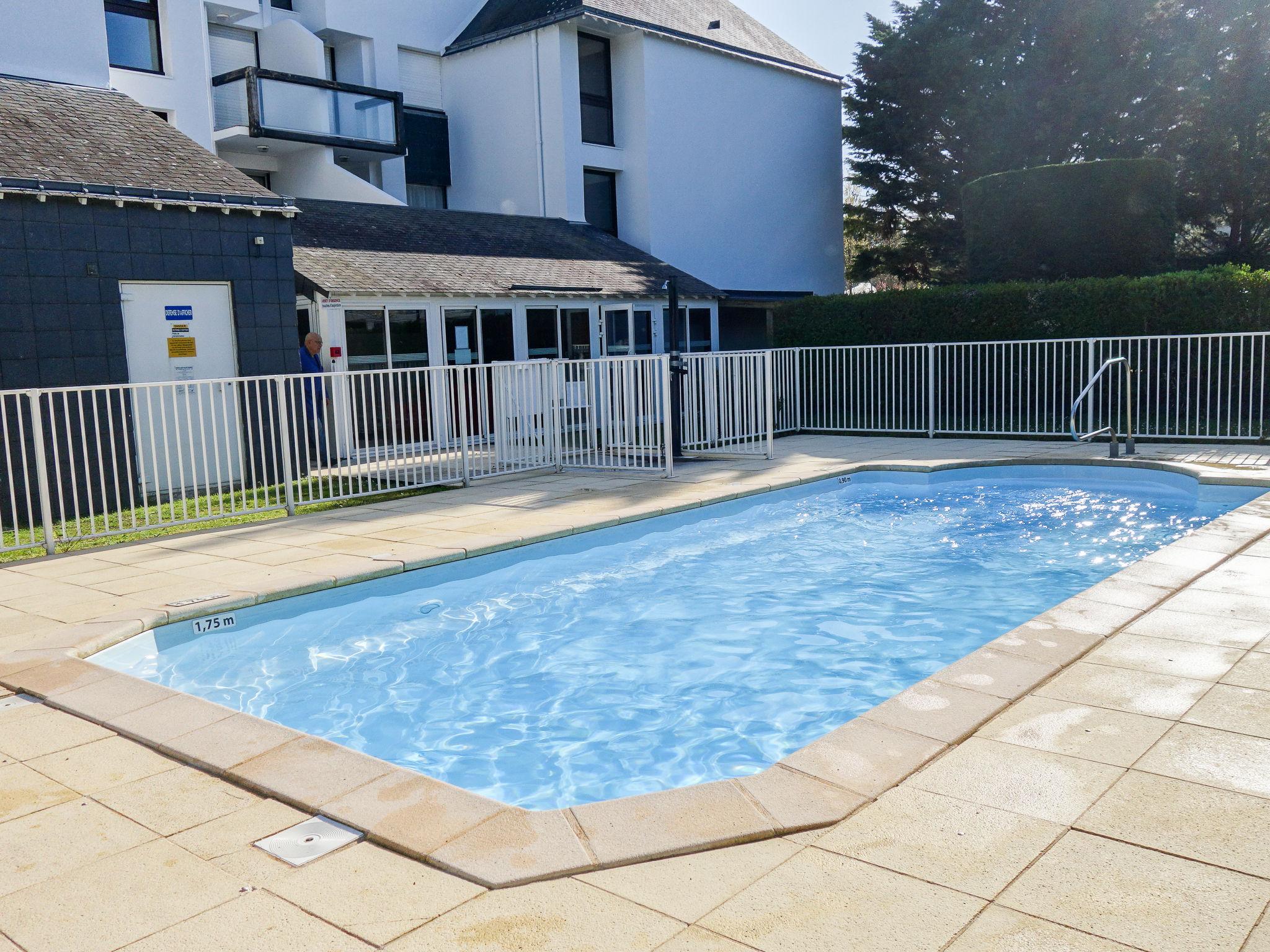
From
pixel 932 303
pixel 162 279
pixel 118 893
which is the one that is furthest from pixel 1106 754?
pixel 932 303

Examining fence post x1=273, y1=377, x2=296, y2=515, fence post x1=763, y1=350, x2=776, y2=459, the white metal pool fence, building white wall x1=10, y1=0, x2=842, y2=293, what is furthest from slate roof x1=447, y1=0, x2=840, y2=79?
fence post x1=273, y1=377, x2=296, y2=515

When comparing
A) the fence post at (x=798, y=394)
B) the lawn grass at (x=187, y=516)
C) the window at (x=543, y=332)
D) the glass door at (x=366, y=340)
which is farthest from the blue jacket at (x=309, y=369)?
the fence post at (x=798, y=394)

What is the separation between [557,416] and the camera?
11.9 metres

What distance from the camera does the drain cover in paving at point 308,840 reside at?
2.81 m

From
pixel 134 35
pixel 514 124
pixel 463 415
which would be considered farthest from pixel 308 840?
pixel 514 124

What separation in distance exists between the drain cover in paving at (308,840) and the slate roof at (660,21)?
789 inches

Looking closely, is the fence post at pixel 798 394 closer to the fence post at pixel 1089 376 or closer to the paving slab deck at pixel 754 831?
the fence post at pixel 1089 376

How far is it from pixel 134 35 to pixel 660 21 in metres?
11.6

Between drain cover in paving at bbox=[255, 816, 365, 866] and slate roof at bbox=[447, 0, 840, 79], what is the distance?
20.1 meters

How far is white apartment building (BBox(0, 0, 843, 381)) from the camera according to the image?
598 inches

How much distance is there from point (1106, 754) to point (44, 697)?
4290 mm

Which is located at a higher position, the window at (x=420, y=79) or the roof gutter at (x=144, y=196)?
the window at (x=420, y=79)

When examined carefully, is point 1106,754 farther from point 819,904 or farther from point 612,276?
point 612,276

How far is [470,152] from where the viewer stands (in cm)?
2203
